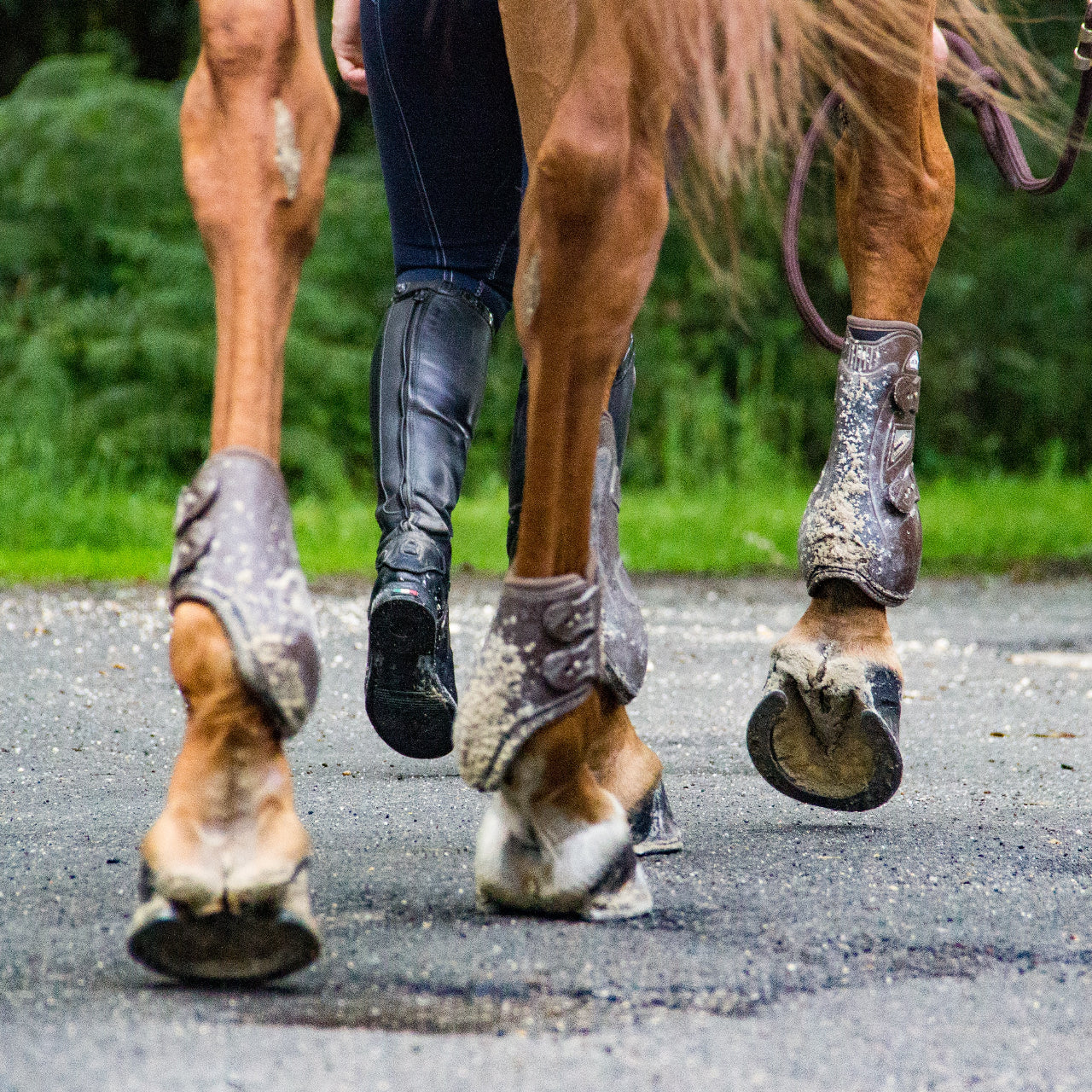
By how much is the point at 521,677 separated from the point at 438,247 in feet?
4.23

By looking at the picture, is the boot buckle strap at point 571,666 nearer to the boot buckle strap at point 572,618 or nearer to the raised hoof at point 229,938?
the boot buckle strap at point 572,618

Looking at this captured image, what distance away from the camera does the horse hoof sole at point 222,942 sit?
1.48 meters

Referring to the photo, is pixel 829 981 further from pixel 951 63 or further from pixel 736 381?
pixel 736 381

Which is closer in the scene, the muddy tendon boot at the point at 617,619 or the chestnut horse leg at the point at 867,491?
the muddy tendon boot at the point at 617,619

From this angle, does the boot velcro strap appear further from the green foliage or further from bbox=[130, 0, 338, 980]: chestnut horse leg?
the green foliage

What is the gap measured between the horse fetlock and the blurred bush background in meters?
7.22

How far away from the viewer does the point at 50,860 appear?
2.05 meters

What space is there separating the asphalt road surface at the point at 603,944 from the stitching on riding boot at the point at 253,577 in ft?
0.98

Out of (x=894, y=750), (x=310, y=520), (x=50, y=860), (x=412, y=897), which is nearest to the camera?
(x=412, y=897)

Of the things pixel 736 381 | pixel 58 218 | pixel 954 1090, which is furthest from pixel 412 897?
pixel 736 381

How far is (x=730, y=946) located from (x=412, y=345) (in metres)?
1.38

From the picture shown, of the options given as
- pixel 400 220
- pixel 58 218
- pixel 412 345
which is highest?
pixel 58 218

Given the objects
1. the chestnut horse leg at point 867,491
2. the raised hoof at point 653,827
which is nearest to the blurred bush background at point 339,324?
the chestnut horse leg at point 867,491

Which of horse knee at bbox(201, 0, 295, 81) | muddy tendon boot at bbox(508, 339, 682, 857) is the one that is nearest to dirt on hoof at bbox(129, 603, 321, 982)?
horse knee at bbox(201, 0, 295, 81)
